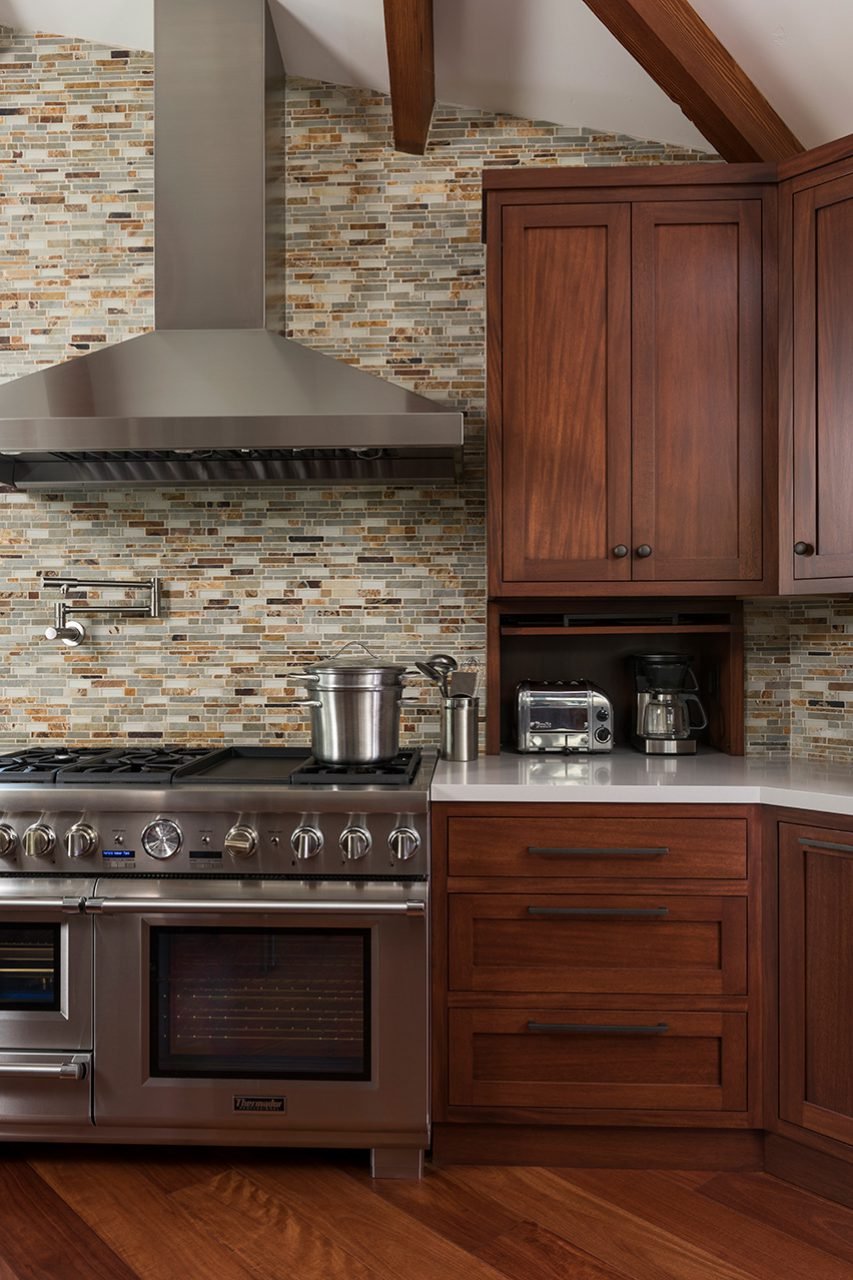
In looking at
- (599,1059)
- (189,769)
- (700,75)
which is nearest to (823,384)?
(700,75)

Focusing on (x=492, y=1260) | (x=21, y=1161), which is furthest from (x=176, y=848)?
(x=492, y=1260)

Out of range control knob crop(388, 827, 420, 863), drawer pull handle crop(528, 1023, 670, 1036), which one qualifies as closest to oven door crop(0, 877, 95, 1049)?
range control knob crop(388, 827, 420, 863)

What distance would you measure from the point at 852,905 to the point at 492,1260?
1083mm

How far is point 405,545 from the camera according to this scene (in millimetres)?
2854

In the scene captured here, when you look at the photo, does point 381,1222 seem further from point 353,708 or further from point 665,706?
point 665,706

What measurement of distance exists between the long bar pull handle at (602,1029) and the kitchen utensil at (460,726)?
2.40ft

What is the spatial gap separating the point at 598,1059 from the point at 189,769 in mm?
1244

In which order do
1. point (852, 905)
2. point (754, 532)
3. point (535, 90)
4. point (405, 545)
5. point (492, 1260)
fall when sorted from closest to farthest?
point (492, 1260) → point (852, 905) → point (754, 532) → point (535, 90) → point (405, 545)

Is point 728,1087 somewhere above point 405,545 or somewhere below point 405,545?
below

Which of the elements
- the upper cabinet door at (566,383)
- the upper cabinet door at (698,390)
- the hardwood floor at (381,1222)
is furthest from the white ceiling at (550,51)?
the hardwood floor at (381,1222)

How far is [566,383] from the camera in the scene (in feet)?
8.09

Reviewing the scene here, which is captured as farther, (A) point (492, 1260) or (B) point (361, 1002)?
(B) point (361, 1002)

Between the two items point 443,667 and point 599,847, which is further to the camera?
point 443,667

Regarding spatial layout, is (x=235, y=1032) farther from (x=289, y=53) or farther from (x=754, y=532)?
(x=289, y=53)
